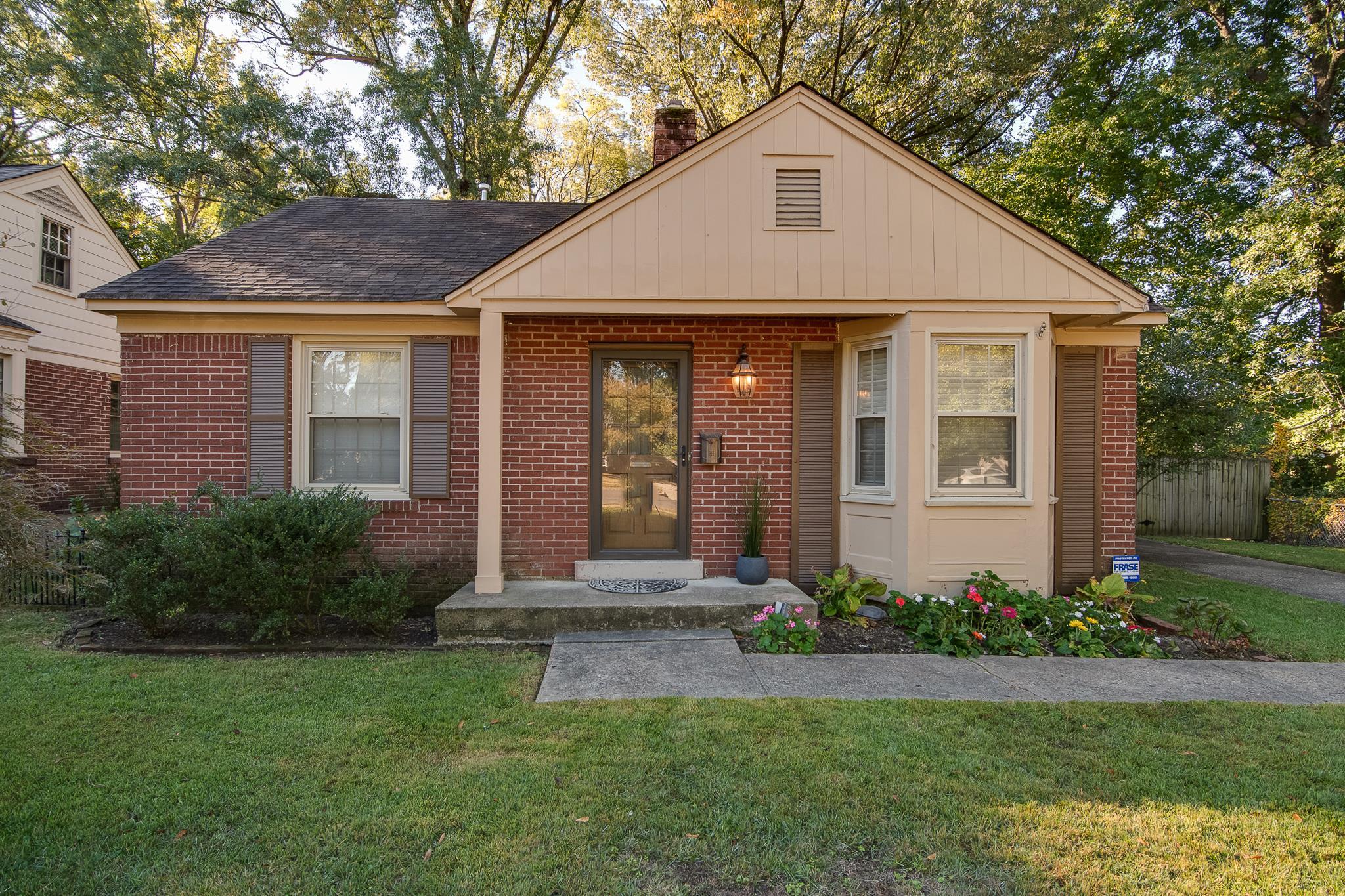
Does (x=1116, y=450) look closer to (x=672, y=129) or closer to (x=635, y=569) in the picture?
(x=635, y=569)

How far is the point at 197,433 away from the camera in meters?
5.98

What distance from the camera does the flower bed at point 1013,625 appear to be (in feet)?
15.6

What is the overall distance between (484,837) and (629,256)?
4.31 metres

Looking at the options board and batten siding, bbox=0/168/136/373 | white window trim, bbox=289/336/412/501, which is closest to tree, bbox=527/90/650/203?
board and batten siding, bbox=0/168/136/373

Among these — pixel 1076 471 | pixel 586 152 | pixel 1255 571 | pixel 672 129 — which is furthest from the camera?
pixel 586 152

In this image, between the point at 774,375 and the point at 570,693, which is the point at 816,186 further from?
the point at 570,693

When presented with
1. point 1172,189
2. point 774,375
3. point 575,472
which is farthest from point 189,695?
point 1172,189

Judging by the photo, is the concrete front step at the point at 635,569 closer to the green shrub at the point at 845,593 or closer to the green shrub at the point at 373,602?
→ the green shrub at the point at 845,593

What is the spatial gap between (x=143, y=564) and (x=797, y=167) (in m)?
6.15

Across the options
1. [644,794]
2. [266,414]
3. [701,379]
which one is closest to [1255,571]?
[701,379]

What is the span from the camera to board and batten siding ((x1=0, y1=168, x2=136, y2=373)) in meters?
10.1

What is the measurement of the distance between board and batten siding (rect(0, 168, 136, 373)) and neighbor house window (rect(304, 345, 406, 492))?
613 cm

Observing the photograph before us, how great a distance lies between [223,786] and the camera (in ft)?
8.96

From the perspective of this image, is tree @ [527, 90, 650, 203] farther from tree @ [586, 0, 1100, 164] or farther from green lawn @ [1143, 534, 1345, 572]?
green lawn @ [1143, 534, 1345, 572]
